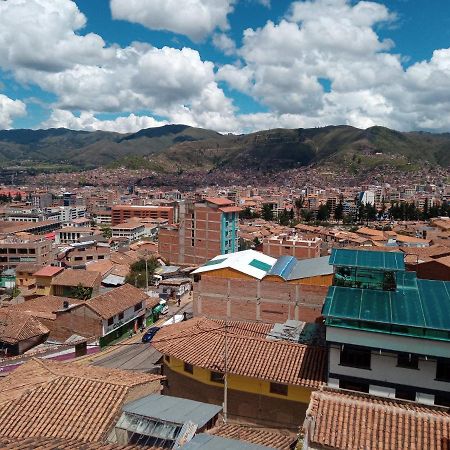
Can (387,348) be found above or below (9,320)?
above

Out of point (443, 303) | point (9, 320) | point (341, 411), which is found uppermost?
point (443, 303)

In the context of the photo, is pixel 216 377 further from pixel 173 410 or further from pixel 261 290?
pixel 261 290

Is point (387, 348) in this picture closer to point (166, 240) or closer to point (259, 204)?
point (166, 240)

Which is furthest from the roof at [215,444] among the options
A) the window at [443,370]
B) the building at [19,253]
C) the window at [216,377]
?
the building at [19,253]

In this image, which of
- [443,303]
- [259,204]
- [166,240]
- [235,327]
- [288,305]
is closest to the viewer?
[443,303]

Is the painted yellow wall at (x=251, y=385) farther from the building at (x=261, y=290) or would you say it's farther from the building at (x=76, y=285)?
the building at (x=76, y=285)

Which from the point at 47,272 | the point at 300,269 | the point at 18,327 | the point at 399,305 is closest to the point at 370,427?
the point at 399,305

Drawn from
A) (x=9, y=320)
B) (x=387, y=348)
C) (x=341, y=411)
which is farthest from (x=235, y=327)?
(x=9, y=320)
